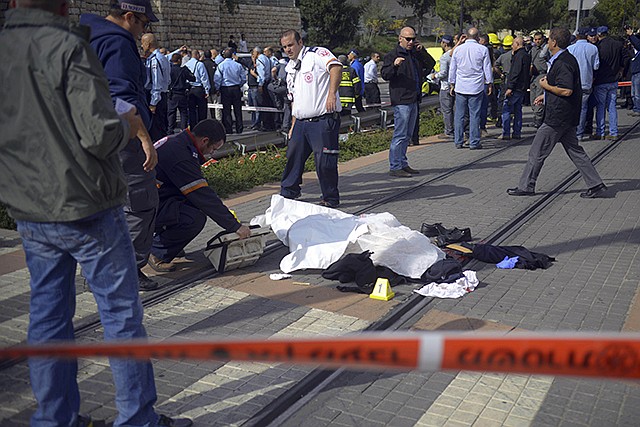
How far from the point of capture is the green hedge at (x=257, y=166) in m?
10.1

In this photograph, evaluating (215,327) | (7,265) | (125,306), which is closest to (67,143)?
(125,306)

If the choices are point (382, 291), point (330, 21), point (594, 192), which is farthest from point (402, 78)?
point (330, 21)

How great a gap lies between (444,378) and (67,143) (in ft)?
8.32

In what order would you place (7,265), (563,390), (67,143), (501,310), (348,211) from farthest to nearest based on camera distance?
1. (348,211)
2. (7,265)
3. (501,310)
4. (563,390)
5. (67,143)

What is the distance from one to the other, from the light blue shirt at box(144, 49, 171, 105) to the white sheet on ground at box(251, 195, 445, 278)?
26.5 feet

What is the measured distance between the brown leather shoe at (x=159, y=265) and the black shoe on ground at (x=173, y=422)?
278 centimetres

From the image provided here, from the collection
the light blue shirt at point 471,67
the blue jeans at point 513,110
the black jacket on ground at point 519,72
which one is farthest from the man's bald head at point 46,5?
the blue jeans at point 513,110

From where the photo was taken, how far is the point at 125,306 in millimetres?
3238

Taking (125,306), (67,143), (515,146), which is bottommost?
(515,146)

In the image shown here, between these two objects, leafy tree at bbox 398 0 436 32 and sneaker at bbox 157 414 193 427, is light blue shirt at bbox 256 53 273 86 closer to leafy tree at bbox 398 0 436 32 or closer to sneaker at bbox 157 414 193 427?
sneaker at bbox 157 414 193 427

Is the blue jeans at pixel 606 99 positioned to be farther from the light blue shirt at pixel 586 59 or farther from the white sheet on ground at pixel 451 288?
the white sheet on ground at pixel 451 288

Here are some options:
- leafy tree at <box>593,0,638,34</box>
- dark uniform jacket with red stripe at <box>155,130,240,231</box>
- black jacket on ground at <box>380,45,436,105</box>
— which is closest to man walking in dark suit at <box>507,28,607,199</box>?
black jacket on ground at <box>380,45,436,105</box>

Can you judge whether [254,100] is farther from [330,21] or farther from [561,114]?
[330,21]

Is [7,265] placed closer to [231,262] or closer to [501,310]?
[231,262]
